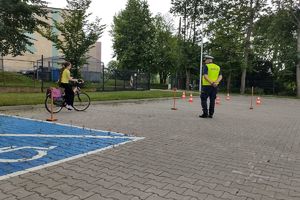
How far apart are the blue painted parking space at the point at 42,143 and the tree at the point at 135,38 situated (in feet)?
133

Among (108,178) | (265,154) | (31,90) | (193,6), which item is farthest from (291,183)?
(193,6)

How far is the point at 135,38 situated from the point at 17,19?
3641cm

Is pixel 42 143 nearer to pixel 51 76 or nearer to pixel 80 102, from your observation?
pixel 80 102

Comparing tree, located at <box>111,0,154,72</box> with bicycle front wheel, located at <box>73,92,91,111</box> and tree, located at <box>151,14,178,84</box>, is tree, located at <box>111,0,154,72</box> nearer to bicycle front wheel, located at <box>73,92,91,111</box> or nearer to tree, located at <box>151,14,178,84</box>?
tree, located at <box>151,14,178,84</box>

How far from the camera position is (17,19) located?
14688mm

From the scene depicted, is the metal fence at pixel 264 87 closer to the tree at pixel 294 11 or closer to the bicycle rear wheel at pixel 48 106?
the tree at pixel 294 11

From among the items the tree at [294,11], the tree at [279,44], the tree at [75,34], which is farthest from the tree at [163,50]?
the tree at [75,34]

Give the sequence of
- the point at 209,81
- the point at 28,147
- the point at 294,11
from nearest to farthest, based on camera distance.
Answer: the point at 28,147 → the point at 209,81 → the point at 294,11

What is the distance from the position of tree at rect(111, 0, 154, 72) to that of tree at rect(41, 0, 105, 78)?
20859mm

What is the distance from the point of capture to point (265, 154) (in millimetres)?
7027

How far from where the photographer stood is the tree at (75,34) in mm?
28188

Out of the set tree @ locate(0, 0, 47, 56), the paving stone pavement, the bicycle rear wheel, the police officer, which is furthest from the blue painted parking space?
the police officer

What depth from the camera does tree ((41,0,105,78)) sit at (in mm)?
28188

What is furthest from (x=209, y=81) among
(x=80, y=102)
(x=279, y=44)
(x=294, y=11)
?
(x=279, y=44)
